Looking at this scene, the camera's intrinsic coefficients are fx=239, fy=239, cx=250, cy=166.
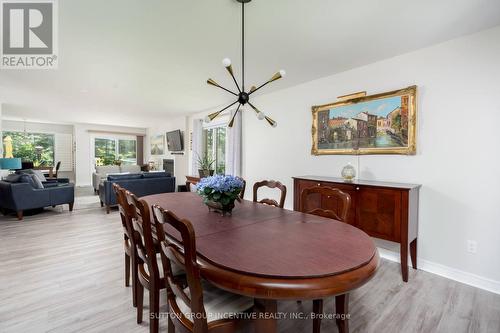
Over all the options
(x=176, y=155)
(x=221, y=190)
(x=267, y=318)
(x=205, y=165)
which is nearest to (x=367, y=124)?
(x=221, y=190)

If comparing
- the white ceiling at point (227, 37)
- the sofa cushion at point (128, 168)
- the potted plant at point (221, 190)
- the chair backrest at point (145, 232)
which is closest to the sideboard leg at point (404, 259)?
the potted plant at point (221, 190)

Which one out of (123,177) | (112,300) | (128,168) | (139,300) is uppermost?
(128,168)

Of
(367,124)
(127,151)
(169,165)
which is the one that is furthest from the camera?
(127,151)

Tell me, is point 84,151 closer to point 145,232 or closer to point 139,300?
point 139,300

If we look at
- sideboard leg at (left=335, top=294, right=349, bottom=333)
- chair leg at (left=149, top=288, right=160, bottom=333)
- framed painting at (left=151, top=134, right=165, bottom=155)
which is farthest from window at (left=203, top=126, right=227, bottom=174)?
sideboard leg at (left=335, top=294, right=349, bottom=333)

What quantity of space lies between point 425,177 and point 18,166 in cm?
702

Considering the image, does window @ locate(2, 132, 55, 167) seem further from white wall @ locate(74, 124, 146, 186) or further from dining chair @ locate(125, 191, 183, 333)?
dining chair @ locate(125, 191, 183, 333)

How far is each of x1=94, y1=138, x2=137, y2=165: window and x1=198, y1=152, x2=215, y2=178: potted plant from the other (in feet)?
16.6

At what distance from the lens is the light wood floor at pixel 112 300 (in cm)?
170

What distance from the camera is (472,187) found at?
7.45ft

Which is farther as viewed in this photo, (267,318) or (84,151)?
(84,151)

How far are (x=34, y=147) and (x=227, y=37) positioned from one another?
933cm

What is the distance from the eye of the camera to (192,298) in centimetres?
99

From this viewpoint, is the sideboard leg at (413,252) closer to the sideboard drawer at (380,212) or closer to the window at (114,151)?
the sideboard drawer at (380,212)
